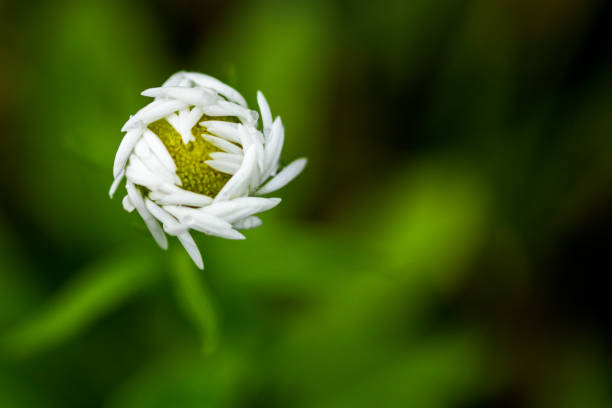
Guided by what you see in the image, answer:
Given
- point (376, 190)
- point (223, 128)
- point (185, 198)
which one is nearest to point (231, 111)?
point (223, 128)

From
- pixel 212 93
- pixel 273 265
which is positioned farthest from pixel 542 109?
pixel 212 93

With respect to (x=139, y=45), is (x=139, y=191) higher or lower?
lower

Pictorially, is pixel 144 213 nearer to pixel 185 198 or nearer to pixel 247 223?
pixel 185 198

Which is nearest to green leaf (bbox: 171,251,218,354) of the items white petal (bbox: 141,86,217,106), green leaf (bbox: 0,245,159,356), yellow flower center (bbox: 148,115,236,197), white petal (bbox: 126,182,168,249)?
green leaf (bbox: 0,245,159,356)

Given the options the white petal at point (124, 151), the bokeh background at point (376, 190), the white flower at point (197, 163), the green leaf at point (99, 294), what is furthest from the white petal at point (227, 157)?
the bokeh background at point (376, 190)

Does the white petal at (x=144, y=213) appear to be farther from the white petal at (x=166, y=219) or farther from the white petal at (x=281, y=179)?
the white petal at (x=281, y=179)

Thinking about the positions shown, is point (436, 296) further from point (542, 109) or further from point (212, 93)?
point (212, 93)
